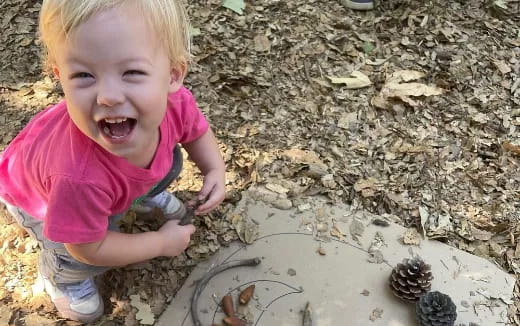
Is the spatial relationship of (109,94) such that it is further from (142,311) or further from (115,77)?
(142,311)

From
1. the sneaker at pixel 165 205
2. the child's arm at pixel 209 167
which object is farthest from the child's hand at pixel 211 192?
the sneaker at pixel 165 205

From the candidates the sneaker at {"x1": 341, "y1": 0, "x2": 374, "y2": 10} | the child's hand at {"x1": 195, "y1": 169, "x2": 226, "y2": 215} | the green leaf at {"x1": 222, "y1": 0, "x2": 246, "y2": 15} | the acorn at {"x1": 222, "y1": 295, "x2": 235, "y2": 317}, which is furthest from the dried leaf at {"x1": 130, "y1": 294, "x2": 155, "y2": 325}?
the sneaker at {"x1": 341, "y1": 0, "x2": 374, "y2": 10}

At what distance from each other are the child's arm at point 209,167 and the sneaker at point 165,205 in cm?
20

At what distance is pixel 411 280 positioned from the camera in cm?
193

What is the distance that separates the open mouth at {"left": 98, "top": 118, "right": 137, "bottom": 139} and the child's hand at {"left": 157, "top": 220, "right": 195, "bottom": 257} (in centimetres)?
44

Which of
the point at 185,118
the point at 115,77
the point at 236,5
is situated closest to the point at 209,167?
the point at 185,118

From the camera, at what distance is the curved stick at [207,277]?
6.19 feet

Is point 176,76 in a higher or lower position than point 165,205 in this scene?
higher

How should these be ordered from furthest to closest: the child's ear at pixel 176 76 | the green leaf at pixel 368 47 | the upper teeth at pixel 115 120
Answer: the green leaf at pixel 368 47
the child's ear at pixel 176 76
the upper teeth at pixel 115 120

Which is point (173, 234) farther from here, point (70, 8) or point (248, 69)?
point (248, 69)

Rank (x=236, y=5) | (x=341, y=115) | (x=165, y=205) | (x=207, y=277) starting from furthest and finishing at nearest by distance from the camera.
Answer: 1. (x=236, y=5)
2. (x=341, y=115)
3. (x=165, y=205)
4. (x=207, y=277)

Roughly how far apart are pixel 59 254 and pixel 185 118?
0.54m

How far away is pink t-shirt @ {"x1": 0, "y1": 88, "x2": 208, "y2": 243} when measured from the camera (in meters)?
A: 1.41

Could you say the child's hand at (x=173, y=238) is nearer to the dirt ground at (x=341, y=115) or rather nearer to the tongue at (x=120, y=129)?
the dirt ground at (x=341, y=115)
